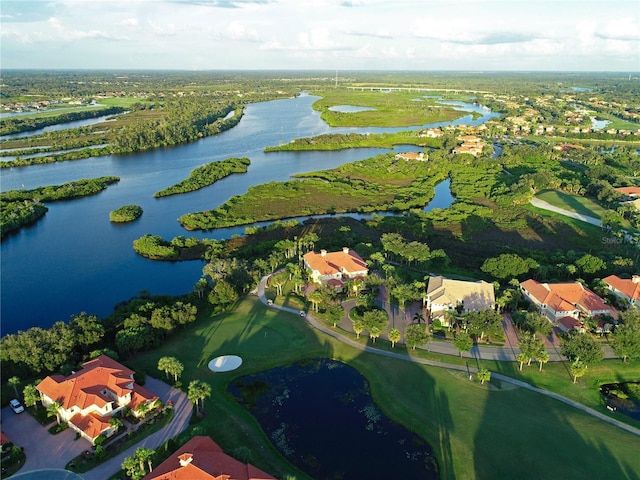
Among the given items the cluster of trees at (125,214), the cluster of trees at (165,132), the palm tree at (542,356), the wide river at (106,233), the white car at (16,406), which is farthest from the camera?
the cluster of trees at (165,132)

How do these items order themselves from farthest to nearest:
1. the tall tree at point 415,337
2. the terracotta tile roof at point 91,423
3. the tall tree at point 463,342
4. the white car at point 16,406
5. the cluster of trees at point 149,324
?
the tall tree at point 415,337, the tall tree at point 463,342, the cluster of trees at point 149,324, the white car at point 16,406, the terracotta tile roof at point 91,423

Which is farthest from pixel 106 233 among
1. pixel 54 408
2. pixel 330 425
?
pixel 330 425

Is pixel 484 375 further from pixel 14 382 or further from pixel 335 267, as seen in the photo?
pixel 14 382

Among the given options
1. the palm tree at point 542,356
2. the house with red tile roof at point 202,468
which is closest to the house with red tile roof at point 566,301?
the palm tree at point 542,356

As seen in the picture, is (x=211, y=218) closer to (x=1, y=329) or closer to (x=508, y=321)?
(x=1, y=329)

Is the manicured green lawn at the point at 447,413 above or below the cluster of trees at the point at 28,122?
below

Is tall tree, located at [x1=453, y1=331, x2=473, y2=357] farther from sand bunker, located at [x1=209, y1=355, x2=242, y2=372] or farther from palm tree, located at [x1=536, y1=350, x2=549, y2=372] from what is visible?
sand bunker, located at [x1=209, y1=355, x2=242, y2=372]

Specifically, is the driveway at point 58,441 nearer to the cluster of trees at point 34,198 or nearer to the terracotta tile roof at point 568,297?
the terracotta tile roof at point 568,297
